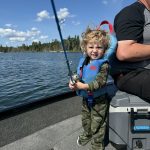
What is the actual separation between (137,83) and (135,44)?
0.38m

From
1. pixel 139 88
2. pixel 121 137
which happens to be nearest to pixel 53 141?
pixel 121 137

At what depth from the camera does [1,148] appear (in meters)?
3.63

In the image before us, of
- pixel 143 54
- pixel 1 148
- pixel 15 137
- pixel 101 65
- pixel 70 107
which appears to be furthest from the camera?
pixel 70 107

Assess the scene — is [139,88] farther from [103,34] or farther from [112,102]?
[103,34]

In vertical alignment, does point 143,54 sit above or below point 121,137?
above

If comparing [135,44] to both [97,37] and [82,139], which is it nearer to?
[97,37]

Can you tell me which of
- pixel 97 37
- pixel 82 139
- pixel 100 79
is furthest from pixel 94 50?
pixel 82 139

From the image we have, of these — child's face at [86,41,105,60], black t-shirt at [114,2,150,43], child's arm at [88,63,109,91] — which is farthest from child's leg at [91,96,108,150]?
black t-shirt at [114,2,150,43]

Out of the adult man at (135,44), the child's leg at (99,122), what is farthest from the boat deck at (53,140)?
the adult man at (135,44)

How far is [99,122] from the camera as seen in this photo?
3469 mm

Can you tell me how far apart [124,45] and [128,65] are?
0.86 feet

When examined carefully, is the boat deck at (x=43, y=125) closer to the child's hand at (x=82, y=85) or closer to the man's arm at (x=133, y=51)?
the child's hand at (x=82, y=85)

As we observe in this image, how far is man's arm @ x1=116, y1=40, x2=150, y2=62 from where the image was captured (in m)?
2.94

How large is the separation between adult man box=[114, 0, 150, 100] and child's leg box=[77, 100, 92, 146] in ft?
2.11
